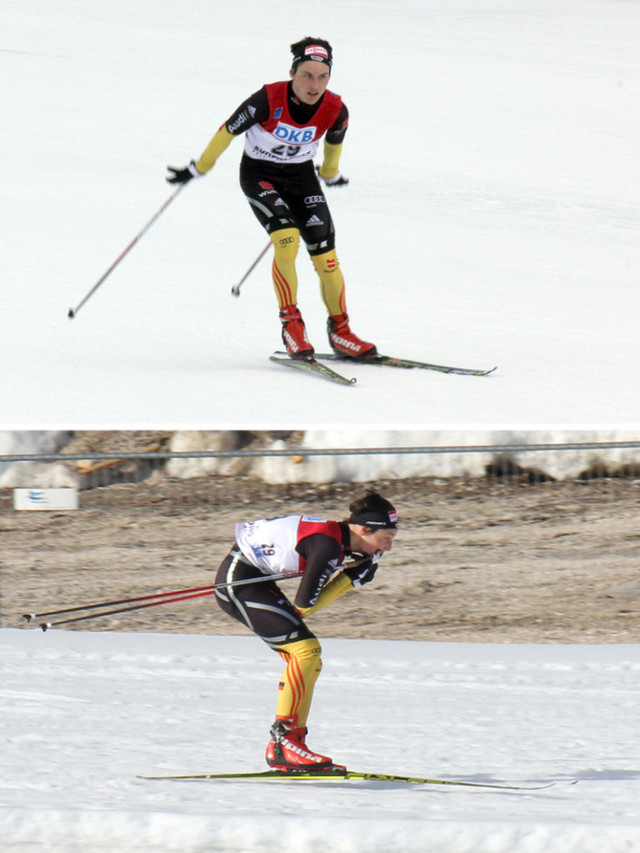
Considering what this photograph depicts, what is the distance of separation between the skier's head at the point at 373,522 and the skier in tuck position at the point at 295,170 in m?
2.01

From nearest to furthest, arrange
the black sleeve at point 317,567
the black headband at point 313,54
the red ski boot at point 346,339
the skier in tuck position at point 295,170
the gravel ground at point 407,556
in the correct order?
the black sleeve at point 317,567
the black headband at point 313,54
the skier in tuck position at point 295,170
the red ski boot at point 346,339
the gravel ground at point 407,556

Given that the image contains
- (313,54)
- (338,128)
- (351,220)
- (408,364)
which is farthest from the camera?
(351,220)

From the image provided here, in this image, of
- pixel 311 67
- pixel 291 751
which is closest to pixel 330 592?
pixel 291 751

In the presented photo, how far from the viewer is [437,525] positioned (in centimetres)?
745

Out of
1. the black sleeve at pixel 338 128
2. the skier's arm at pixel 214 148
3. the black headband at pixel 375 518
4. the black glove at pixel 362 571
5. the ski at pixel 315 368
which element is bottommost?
the black glove at pixel 362 571

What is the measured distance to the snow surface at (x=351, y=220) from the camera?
584 centimetres

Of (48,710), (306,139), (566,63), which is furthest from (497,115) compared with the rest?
(48,710)

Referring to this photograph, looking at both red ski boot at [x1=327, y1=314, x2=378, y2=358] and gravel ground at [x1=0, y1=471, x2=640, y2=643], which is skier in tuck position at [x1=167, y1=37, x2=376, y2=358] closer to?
red ski boot at [x1=327, y1=314, x2=378, y2=358]

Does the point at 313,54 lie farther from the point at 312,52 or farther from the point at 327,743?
the point at 327,743

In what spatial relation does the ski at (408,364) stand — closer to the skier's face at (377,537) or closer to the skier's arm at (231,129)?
the skier's arm at (231,129)

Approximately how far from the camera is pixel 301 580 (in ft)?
13.9

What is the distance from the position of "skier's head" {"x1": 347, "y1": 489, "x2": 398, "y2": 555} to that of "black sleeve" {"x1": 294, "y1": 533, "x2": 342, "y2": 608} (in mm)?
124

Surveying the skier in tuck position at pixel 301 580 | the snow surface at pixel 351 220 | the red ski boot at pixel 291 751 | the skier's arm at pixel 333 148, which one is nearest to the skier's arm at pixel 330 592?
the skier in tuck position at pixel 301 580

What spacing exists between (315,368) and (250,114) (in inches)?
54.9
